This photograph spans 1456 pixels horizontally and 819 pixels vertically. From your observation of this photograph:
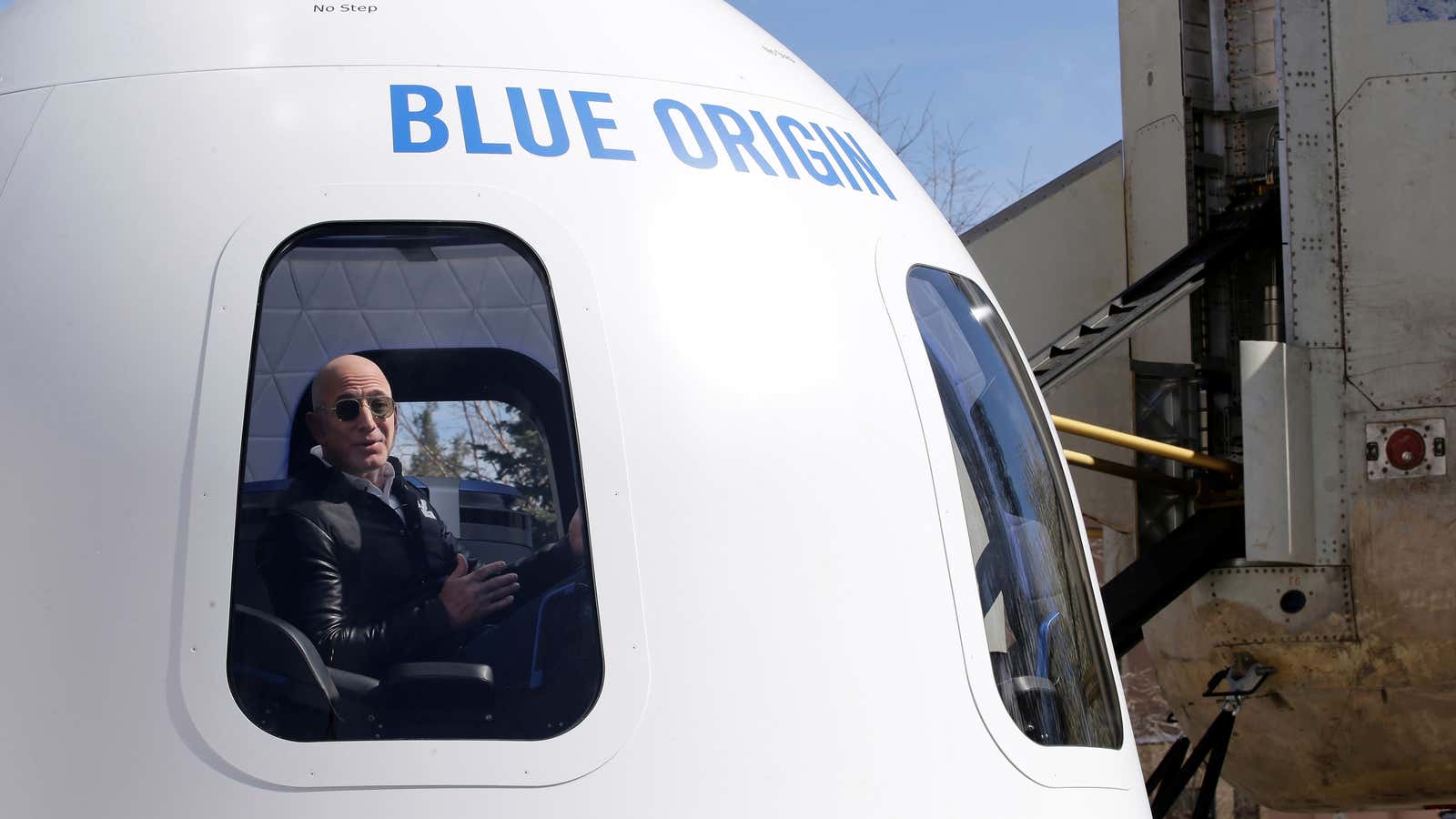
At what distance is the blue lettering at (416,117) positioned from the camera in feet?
9.37

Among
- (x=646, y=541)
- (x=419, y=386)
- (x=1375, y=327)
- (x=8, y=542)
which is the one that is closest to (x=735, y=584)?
(x=646, y=541)

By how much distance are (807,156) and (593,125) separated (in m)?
0.55

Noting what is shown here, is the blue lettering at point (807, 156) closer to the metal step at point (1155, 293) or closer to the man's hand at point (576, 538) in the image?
the man's hand at point (576, 538)

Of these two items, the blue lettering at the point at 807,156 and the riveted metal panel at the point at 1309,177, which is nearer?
the blue lettering at the point at 807,156

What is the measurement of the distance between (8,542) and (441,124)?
108 cm

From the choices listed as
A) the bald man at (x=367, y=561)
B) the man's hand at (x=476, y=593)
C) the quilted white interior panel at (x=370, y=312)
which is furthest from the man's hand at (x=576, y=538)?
the quilted white interior panel at (x=370, y=312)

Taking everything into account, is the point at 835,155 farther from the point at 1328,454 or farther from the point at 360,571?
the point at 1328,454

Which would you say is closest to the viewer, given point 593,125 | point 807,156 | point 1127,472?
point 593,125

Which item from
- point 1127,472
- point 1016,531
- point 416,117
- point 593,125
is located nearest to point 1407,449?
point 1127,472

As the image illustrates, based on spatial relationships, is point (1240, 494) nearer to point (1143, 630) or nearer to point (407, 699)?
point (1143, 630)

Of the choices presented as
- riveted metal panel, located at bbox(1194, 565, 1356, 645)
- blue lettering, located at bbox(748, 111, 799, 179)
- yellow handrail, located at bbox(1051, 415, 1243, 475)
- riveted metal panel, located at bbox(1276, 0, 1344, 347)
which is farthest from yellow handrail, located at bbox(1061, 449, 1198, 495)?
blue lettering, located at bbox(748, 111, 799, 179)

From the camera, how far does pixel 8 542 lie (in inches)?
103

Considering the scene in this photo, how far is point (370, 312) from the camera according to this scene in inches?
108

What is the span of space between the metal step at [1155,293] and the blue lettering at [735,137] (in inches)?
195
